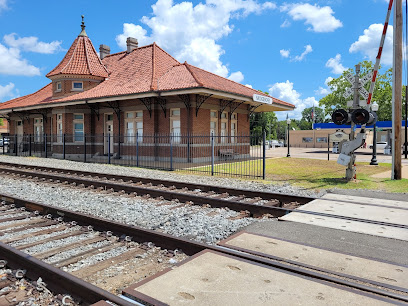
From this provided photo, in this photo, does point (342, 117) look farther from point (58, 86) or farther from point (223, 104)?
point (58, 86)

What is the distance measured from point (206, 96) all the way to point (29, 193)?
12.3 m

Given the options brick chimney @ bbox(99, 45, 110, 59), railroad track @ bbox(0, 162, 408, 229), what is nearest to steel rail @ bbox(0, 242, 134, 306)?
railroad track @ bbox(0, 162, 408, 229)

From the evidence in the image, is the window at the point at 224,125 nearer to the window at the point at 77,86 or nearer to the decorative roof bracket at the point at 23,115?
the window at the point at 77,86

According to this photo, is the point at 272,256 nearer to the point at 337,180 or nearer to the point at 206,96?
the point at 337,180

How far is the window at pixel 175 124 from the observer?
19.8 m

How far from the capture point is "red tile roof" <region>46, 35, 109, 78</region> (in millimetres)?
25531

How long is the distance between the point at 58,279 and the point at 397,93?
13.1 m

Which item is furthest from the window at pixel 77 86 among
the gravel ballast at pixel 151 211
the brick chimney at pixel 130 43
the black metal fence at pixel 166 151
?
the gravel ballast at pixel 151 211

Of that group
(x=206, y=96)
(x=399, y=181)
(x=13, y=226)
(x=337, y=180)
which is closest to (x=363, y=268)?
(x=13, y=226)

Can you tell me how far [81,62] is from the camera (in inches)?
1040

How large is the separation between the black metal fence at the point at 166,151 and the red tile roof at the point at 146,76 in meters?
3.03

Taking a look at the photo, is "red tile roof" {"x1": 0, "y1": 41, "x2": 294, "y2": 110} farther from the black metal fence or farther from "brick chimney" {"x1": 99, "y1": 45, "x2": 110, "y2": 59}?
the black metal fence

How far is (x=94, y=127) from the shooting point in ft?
81.6

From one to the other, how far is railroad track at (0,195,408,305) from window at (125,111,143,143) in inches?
603
